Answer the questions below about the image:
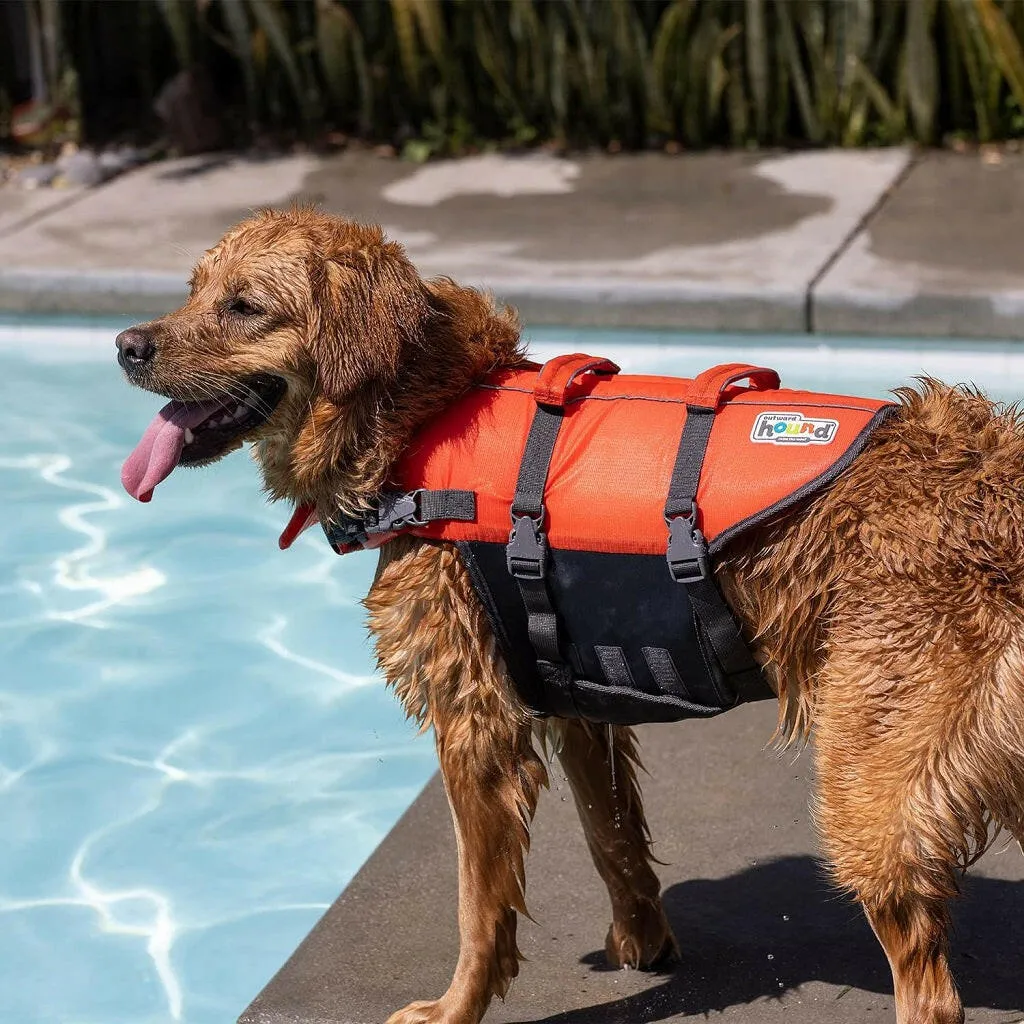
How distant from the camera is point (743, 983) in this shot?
3543 mm

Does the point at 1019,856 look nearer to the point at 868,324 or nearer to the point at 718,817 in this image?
the point at 718,817

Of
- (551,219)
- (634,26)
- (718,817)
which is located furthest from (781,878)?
(634,26)

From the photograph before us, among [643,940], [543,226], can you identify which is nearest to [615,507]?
[643,940]

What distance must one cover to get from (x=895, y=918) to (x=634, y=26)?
772 cm

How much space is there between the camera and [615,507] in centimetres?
303

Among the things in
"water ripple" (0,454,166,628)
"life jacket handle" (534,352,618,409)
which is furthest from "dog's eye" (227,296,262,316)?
"water ripple" (0,454,166,628)

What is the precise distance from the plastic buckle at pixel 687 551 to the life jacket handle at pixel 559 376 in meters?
0.37

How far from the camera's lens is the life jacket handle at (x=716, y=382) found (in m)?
3.06

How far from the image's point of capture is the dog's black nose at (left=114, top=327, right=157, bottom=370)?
125 inches

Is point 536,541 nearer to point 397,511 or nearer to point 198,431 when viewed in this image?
point 397,511

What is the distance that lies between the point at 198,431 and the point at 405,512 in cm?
48

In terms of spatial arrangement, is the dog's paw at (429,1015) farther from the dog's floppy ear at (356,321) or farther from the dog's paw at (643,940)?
the dog's floppy ear at (356,321)

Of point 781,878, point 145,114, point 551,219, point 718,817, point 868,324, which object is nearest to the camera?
point 781,878

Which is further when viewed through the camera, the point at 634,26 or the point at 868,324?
the point at 634,26
